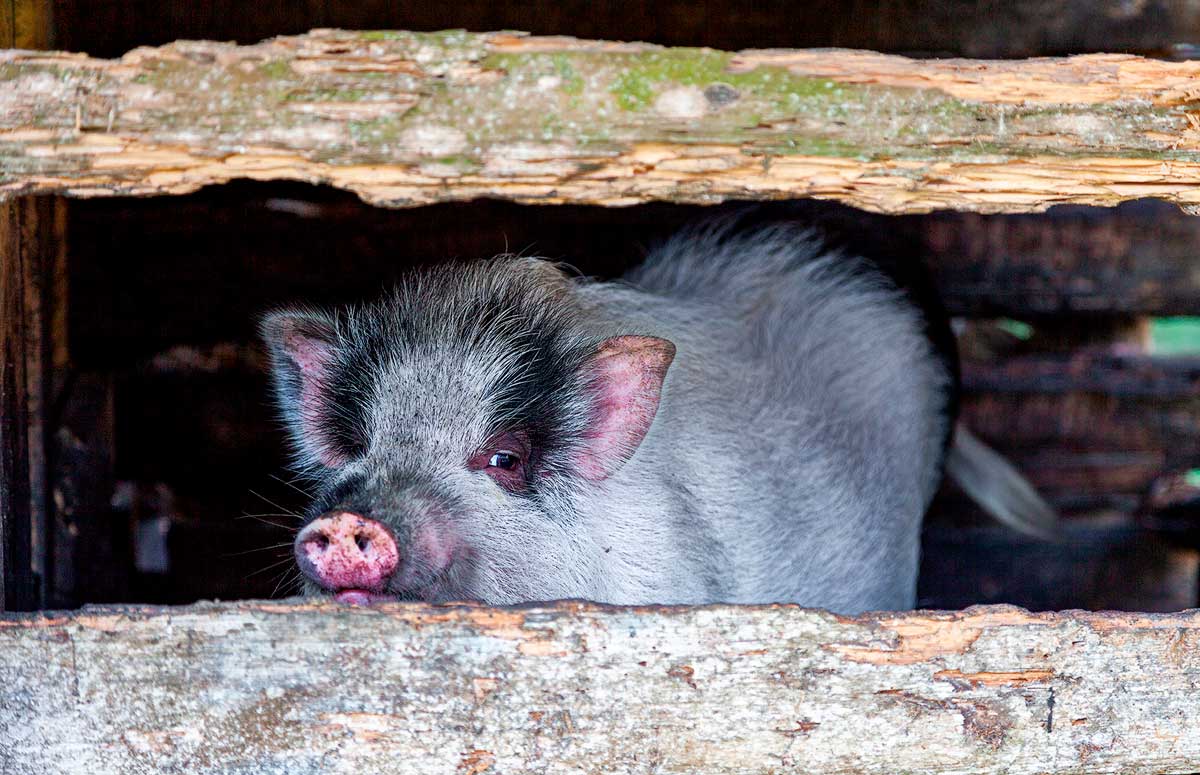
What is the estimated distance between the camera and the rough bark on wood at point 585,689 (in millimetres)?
1583

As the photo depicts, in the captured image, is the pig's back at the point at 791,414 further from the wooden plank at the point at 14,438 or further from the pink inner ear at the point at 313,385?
the wooden plank at the point at 14,438

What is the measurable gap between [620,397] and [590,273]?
4.81 feet

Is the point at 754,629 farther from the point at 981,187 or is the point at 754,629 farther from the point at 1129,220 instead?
the point at 1129,220

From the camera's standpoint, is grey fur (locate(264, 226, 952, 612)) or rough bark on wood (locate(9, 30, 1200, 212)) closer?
rough bark on wood (locate(9, 30, 1200, 212))

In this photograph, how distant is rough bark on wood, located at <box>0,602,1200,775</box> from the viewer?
1583 millimetres

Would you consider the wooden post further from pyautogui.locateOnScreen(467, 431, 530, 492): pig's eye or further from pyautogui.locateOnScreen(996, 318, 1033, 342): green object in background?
pyautogui.locateOnScreen(996, 318, 1033, 342): green object in background

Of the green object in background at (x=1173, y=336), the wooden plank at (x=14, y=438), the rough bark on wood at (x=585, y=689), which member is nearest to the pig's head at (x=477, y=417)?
the rough bark on wood at (x=585, y=689)

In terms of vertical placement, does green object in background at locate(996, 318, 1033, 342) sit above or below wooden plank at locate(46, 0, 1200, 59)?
below

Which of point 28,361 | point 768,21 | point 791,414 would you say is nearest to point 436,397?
point 28,361

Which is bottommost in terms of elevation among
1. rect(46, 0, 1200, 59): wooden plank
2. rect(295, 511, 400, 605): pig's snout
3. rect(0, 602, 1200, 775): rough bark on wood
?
rect(0, 602, 1200, 775): rough bark on wood

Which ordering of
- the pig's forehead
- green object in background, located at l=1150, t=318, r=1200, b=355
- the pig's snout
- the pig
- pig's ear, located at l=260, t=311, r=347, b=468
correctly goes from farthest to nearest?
green object in background, located at l=1150, t=318, r=1200, b=355 → pig's ear, located at l=260, t=311, r=347, b=468 → the pig's forehead → the pig → the pig's snout

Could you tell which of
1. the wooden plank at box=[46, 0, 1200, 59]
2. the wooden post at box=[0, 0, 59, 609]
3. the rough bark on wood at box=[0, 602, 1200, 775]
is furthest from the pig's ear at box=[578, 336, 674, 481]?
the wooden plank at box=[46, 0, 1200, 59]

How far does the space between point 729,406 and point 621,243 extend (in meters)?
1.13

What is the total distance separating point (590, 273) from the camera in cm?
367
